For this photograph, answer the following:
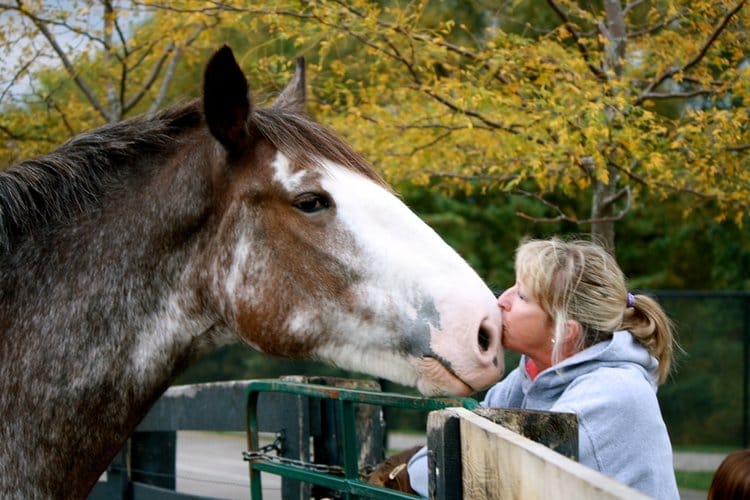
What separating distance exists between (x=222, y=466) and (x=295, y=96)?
5468 millimetres

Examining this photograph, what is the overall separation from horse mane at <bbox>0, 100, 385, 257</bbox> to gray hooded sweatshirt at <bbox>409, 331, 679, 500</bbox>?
0.86 m

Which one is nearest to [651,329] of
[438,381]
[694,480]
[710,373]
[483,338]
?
[483,338]

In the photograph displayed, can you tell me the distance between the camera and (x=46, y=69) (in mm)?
7512

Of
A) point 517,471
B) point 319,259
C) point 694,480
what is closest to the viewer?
point 517,471

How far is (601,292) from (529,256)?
25 cm

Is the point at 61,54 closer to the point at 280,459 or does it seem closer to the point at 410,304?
the point at 280,459

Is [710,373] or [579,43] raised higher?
[579,43]

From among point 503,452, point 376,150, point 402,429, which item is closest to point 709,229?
point 402,429

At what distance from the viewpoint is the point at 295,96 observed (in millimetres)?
3266

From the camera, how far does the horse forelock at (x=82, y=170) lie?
2.72 meters

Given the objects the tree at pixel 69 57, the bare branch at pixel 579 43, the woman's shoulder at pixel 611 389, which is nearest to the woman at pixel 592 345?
the woman's shoulder at pixel 611 389

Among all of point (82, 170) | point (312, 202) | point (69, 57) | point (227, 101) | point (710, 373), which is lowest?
point (710, 373)

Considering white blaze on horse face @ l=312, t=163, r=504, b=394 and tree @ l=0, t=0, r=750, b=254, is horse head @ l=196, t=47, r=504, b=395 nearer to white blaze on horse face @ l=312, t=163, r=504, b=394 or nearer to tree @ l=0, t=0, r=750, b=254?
white blaze on horse face @ l=312, t=163, r=504, b=394

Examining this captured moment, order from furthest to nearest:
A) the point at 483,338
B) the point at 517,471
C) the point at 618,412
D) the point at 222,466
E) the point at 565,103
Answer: the point at 222,466 < the point at 565,103 < the point at 483,338 < the point at 618,412 < the point at 517,471
